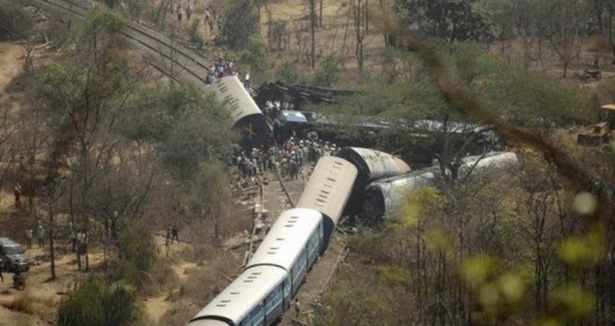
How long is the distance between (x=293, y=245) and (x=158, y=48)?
21690mm

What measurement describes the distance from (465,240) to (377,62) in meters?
27.6

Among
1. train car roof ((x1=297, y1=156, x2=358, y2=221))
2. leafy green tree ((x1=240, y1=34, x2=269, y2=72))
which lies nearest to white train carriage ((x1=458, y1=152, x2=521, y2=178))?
train car roof ((x1=297, y1=156, x2=358, y2=221))

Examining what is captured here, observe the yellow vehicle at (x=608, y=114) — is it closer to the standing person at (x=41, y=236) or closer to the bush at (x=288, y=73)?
the bush at (x=288, y=73)

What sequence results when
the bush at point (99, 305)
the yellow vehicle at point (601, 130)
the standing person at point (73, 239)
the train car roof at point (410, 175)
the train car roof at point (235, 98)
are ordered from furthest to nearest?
the train car roof at point (235, 98)
the yellow vehicle at point (601, 130)
the train car roof at point (410, 175)
the standing person at point (73, 239)
the bush at point (99, 305)

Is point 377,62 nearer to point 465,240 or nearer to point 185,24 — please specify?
point 185,24

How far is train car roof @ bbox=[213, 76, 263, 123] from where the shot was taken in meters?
33.8

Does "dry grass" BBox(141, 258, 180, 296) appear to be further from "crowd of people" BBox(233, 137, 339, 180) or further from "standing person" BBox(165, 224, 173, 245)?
"crowd of people" BBox(233, 137, 339, 180)

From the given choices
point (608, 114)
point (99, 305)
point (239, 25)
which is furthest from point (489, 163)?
point (239, 25)

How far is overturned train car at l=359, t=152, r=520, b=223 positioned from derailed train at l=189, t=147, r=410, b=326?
70cm

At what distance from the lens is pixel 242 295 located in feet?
65.9

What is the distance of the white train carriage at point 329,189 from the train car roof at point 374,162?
45 centimetres

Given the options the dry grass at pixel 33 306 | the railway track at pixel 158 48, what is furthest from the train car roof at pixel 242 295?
the railway track at pixel 158 48

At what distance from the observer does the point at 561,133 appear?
31.2 metres

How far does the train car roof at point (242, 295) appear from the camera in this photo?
18.9 m
